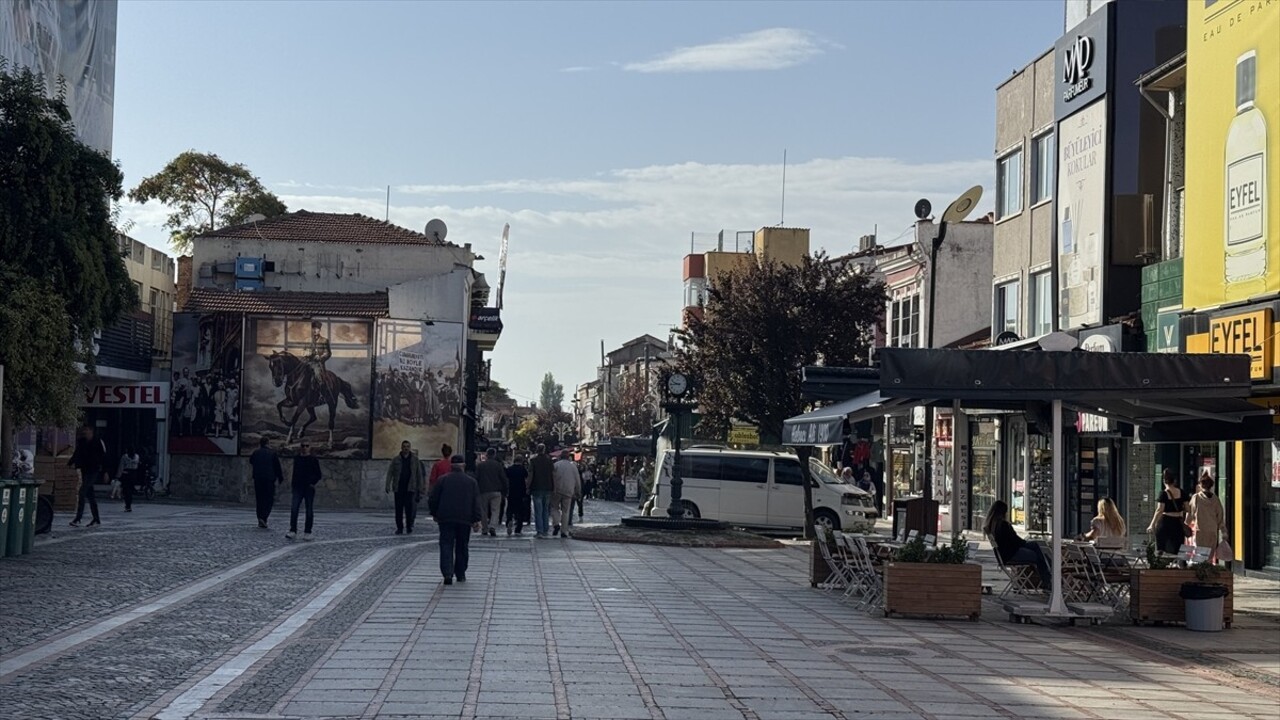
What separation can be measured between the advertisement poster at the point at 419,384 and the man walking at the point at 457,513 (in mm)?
29106

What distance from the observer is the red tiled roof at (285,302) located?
170ft

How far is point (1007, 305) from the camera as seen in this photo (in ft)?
124

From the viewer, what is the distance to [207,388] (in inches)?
→ 1930

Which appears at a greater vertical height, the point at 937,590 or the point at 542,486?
the point at 542,486

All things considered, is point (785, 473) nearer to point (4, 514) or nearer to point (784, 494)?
point (784, 494)

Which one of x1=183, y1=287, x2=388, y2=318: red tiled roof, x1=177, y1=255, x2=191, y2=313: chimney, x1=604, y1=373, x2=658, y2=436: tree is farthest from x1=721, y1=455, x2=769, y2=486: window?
x1=604, y1=373, x2=658, y2=436: tree

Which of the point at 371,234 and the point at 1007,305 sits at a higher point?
the point at 371,234

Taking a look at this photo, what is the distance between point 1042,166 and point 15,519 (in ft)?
77.2

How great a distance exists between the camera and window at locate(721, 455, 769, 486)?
Answer: 35469 mm

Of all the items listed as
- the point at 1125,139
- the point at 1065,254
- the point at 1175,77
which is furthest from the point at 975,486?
the point at 1175,77

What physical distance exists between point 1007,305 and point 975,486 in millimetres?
5865

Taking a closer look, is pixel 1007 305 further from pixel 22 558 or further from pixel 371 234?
pixel 371 234

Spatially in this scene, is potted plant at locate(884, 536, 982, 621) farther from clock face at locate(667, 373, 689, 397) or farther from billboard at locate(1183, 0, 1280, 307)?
clock face at locate(667, 373, 689, 397)

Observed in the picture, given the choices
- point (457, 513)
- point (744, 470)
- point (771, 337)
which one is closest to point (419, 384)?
point (771, 337)
